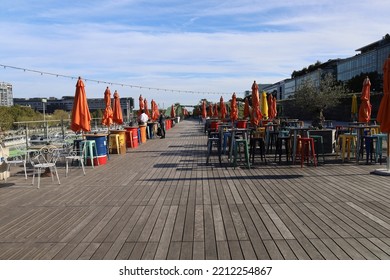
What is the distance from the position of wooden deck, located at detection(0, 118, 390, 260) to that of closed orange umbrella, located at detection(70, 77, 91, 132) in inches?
69.8

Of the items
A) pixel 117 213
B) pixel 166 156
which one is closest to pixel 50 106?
pixel 166 156

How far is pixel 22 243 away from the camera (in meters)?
3.86

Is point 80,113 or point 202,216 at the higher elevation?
point 80,113

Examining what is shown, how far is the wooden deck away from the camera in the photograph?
3.54 metres

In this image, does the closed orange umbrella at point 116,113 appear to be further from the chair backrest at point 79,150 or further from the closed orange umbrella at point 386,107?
the closed orange umbrella at point 386,107

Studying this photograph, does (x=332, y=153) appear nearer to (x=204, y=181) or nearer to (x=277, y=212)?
(x=204, y=181)

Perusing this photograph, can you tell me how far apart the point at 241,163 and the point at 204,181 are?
2.53 metres

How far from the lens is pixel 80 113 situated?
30.3 ft

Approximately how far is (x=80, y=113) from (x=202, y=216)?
226 inches

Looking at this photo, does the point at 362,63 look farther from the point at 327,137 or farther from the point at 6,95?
the point at 327,137

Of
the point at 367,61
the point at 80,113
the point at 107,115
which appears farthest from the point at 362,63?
the point at 80,113

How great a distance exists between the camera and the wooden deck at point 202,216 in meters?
3.54

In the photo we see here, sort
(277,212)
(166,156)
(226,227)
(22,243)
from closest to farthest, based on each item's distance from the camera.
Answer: (22,243) < (226,227) < (277,212) < (166,156)

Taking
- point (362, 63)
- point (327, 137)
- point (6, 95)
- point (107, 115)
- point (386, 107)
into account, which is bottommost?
point (327, 137)
